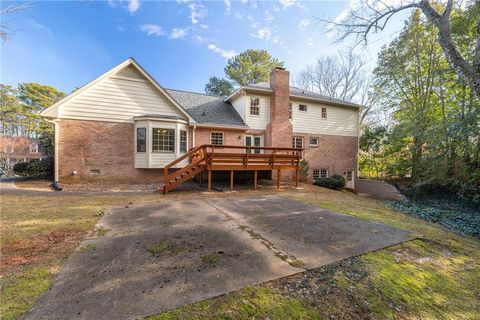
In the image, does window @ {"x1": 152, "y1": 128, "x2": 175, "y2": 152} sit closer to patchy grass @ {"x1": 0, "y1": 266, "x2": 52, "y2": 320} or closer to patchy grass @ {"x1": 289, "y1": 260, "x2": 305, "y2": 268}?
patchy grass @ {"x1": 0, "y1": 266, "x2": 52, "y2": 320}

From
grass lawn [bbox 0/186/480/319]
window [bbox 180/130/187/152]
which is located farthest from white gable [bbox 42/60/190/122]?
grass lawn [bbox 0/186/480/319]

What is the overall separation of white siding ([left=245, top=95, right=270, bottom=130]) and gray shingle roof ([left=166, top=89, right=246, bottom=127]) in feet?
2.00

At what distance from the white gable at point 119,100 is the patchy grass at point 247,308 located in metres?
11.2

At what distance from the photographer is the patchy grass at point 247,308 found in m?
2.02

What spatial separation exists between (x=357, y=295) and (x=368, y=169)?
71.2 ft

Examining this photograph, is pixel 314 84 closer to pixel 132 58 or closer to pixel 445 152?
pixel 445 152

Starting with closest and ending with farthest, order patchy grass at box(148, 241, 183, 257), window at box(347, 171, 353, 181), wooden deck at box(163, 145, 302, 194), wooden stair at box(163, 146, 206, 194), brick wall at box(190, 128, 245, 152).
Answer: patchy grass at box(148, 241, 183, 257)
wooden stair at box(163, 146, 206, 194)
wooden deck at box(163, 145, 302, 194)
brick wall at box(190, 128, 245, 152)
window at box(347, 171, 353, 181)

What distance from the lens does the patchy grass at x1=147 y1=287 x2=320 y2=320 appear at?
2023 millimetres

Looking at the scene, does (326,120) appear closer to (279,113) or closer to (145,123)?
(279,113)

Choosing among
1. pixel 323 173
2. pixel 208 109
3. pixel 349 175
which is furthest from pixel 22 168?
pixel 349 175

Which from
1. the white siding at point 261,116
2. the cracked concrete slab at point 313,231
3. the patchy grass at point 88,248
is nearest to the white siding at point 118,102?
the white siding at point 261,116

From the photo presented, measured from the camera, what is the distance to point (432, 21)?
7.23 metres

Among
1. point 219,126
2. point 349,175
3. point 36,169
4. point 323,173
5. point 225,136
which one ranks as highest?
point 219,126

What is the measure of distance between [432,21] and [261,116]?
9.17 meters
